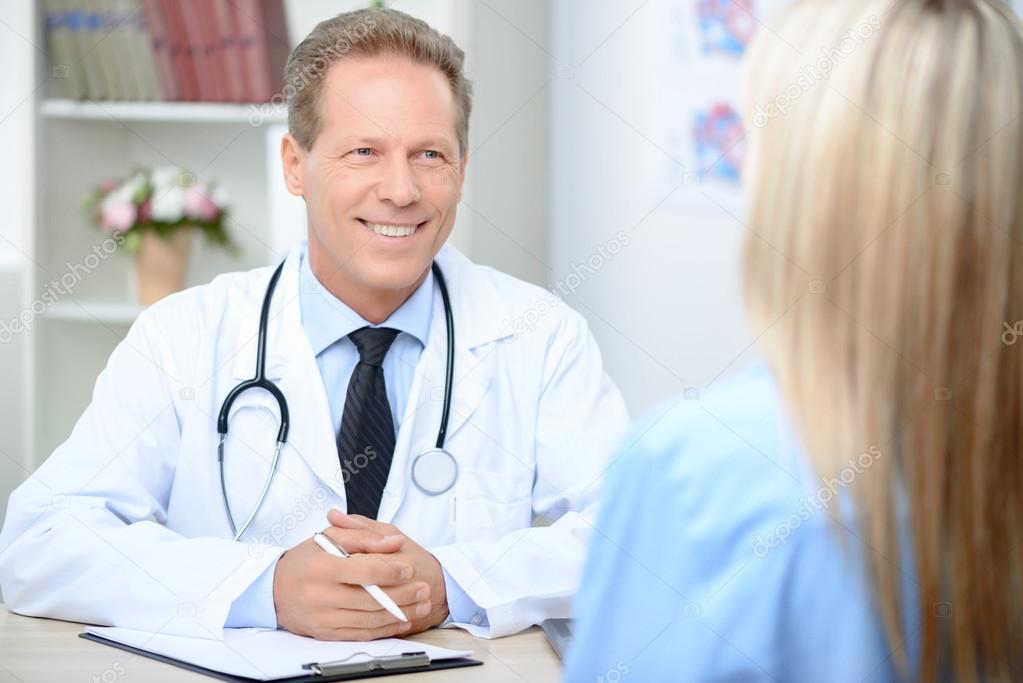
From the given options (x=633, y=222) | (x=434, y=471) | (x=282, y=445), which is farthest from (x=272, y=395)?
(x=633, y=222)

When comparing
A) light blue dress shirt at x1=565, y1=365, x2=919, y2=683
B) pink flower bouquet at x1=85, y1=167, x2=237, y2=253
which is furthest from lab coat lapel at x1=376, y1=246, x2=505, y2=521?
pink flower bouquet at x1=85, y1=167, x2=237, y2=253

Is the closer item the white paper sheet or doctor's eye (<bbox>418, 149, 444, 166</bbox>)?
the white paper sheet

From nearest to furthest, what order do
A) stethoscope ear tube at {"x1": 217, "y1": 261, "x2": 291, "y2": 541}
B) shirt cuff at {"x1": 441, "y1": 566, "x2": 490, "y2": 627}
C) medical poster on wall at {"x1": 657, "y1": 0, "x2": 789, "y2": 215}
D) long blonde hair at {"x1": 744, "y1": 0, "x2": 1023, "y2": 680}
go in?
1. long blonde hair at {"x1": 744, "y1": 0, "x2": 1023, "y2": 680}
2. shirt cuff at {"x1": 441, "y1": 566, "x2": 490, "y2": 627}
3. stethoscope ear tube at {"x1": 217, "y1": 261, "x2": 291, "y2": 541}
4. medical poster on wall at {"x1": 657, "y1": 0, "x2": 789, "y2": 215}

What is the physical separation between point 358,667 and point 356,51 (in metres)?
0.99

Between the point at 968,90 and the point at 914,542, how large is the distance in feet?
0.95

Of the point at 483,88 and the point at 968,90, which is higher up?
the point at 483,88

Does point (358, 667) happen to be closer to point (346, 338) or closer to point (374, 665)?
point (374, 665)

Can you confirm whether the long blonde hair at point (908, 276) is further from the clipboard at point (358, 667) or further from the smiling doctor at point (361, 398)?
the smiling doctor at point (361, 398)

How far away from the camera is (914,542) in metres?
0.69

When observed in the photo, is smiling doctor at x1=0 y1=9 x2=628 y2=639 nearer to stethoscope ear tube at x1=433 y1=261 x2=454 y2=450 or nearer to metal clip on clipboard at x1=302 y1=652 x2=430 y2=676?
stethoscope ear tube at x1=433 y1=261 x2=454 y2=450

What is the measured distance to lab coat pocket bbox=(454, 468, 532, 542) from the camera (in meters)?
1.57

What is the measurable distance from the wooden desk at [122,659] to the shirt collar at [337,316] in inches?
21.1

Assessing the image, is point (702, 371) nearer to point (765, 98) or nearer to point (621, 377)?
point (621, 377)

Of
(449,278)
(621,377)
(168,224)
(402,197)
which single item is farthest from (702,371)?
(168,224)
